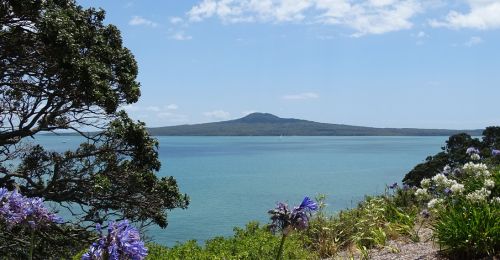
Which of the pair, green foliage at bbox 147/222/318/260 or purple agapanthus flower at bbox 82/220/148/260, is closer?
purple agapanthus flower at bbox 82/220/148/260

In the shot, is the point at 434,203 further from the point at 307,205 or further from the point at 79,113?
the point at 79,113

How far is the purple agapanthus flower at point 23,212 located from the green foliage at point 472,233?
17.0ft

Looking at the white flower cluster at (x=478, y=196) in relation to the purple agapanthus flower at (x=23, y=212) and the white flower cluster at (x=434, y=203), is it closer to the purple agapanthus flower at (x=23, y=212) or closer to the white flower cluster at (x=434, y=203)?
the white flower cluster at (x=434, y=203)

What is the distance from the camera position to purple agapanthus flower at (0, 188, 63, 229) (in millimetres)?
3271

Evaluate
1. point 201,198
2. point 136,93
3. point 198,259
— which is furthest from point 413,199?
point 201,198

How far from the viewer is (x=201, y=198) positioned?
55.3 m

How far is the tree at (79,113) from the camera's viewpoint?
10453 mm

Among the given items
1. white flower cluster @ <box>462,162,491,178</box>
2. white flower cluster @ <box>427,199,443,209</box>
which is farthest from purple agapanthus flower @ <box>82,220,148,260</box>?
white flower cluster @ <box>462,162,491,178</box>

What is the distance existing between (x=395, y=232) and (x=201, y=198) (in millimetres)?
47376

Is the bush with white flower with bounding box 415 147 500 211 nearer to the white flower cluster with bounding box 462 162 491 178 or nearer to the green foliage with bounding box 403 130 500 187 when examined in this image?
the white flower cluster with bounding box 462 162 491 178

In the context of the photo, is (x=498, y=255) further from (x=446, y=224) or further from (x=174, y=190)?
(x=174, y=190)

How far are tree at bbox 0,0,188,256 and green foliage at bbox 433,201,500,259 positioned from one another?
22.6 feet

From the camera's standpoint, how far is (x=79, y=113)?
12.3 meters

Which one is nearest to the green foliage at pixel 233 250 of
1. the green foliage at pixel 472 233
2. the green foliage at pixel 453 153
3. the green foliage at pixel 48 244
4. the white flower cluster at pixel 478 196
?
the green foliage at pixel 472 233
